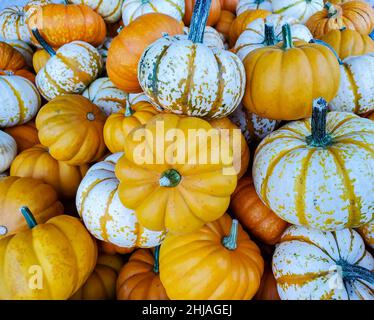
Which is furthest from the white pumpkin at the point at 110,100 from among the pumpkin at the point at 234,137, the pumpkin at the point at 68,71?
the pumpkin at the point at 234,137

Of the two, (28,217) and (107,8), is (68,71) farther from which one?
(28,217)

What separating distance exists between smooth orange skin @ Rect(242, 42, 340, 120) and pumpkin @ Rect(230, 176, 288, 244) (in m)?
0.34

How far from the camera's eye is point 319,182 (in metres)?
0.95

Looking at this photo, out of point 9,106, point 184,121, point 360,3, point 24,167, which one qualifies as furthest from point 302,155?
point 360,3

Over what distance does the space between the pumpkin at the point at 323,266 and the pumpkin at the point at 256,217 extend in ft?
0.34

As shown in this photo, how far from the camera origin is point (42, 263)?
99cm

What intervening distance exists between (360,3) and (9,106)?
2.36m

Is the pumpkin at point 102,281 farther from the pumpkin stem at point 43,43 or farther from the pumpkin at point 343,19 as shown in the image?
the pumpkin at point 343,19

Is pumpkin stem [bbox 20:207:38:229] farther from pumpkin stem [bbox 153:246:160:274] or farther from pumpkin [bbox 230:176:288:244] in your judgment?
pumpkin [bbox 230:176:288:244]

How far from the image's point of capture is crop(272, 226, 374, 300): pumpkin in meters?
0.99

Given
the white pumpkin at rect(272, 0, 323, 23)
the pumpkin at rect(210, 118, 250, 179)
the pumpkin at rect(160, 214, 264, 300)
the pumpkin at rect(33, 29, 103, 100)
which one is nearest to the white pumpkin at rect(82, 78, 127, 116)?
the pumpkin at rect(33, 29, 103, 100)

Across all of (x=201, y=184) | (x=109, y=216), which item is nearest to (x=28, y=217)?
(x=109, y=216)

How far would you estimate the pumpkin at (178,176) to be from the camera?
37.2 inches

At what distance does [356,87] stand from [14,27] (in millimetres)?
2259
